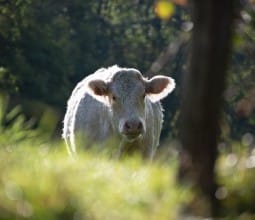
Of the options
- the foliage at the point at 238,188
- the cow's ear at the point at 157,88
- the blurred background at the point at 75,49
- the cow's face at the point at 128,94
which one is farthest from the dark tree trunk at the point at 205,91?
the blurred background at the point at 75,49

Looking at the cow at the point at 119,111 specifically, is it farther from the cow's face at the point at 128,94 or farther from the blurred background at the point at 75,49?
the blurred background at the point at 75,49

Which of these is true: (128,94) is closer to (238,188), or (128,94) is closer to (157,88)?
(157,88)

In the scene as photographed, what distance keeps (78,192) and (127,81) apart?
21.6ft

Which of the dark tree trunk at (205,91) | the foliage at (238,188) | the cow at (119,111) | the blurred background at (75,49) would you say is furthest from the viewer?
the blurred background at (75,49)

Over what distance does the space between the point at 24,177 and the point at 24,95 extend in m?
23.6

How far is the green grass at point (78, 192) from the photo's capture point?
15.8 ft

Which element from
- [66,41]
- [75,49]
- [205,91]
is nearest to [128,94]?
[205,91]

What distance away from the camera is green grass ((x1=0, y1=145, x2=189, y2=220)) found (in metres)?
4.82

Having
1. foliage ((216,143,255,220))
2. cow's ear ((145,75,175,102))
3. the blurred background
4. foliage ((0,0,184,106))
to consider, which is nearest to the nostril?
cow's ear ((145,75,175,102))

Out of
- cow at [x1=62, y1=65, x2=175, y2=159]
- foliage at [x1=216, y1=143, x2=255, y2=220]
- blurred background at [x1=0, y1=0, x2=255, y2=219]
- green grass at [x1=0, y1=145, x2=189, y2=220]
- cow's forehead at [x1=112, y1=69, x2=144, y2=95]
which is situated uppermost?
green grass at [x1=0, y1=145, x2=189, y2=220]

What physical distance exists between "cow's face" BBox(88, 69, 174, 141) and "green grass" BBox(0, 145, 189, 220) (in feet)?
17.5

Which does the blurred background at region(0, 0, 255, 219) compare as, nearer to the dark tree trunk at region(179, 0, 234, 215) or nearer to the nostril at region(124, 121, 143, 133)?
the nostril at region(124, 121, 143, 133)

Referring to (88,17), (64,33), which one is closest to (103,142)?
(64,33)

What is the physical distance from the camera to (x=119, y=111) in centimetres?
1120
